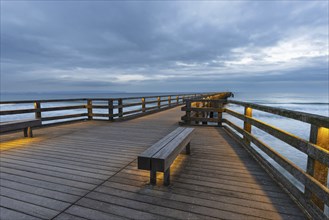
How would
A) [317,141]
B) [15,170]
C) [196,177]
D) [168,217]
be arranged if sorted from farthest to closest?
1. [15,170]
2. [196,177]
3. [168,217]
4. [317,141]

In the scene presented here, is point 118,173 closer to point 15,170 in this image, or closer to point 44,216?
point 44,216

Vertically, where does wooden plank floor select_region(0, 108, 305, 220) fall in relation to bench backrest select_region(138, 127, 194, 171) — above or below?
below

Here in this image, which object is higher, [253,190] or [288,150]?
[253,190]

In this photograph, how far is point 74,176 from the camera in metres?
2.96

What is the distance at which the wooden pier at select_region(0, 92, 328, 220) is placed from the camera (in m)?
2.10

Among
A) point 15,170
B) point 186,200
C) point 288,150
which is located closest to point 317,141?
point 186,200

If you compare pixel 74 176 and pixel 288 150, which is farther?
pixel 288 150

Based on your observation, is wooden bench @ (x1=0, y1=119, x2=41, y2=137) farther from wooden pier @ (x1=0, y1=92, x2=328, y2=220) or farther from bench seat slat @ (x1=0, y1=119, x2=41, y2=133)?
wooden pier @ (x1=0, y1=92, x2=328, y2=220)

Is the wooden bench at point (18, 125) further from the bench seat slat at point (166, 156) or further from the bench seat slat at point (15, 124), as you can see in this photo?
the bench seat slat at point (166, 156)

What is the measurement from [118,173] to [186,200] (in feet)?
4.21

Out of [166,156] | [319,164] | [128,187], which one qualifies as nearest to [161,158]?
[166,156]

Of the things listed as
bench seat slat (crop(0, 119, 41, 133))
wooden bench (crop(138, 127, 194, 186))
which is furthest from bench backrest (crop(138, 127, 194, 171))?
bench seat slat (crop(0, 119, 41, 133))

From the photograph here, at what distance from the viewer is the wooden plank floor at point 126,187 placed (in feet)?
6.89

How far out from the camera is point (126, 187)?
2645 millimetres
